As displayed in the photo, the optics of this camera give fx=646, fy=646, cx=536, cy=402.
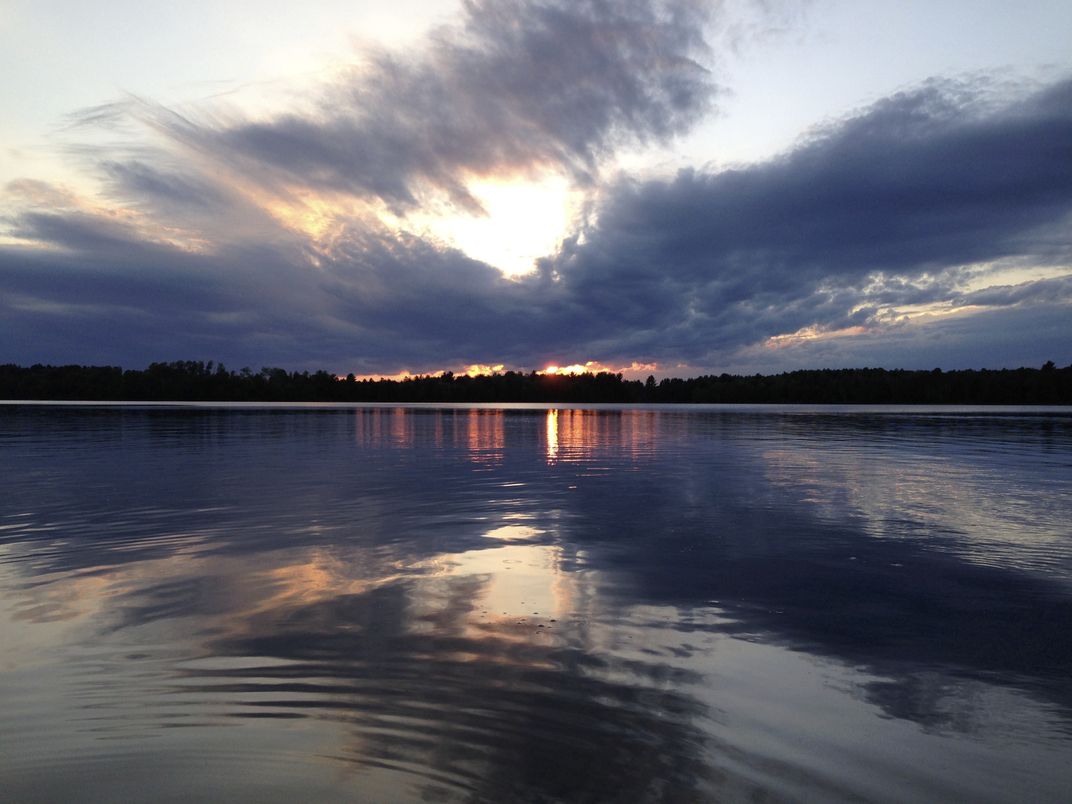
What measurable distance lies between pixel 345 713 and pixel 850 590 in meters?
8.08

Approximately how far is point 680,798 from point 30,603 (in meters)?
9.64

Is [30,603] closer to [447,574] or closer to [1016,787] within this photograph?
[447,574]

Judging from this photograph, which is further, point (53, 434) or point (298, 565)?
point (53, 434)

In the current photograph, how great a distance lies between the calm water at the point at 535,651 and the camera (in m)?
5.18

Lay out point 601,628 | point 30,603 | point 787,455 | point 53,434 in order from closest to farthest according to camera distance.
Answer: point 601,628 < point 30,603 < point 787,455 < point 53,434

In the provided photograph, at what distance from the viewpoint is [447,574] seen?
1117cm

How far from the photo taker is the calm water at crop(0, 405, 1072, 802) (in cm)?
518

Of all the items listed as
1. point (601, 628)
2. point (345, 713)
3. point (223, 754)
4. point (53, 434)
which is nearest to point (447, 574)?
point (601, 628)

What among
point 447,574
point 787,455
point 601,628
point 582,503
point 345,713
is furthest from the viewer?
point 787,455

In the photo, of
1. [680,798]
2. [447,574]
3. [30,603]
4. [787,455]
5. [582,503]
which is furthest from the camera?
[787,455]

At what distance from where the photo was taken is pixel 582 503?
752 inches

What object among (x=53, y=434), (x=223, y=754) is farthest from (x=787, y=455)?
(x=53, y=434)

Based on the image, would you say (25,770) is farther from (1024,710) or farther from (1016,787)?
(1024,710)

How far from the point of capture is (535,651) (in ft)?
25.2
